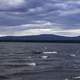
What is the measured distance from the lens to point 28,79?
1524 inches

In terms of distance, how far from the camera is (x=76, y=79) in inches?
1480

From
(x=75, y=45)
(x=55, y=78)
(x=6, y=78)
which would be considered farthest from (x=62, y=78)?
(x=75, y=45)

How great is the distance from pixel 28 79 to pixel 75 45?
138 m

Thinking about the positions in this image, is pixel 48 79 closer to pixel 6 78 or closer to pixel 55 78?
pixel 55 78

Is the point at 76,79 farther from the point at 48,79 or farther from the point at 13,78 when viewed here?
the point at 13,78

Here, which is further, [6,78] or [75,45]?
[75,45]

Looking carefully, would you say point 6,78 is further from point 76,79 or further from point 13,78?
point 76,79

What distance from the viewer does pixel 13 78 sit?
3919cm

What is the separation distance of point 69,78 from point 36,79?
11.7 ft

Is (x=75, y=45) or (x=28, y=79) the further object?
(x=75, y=45)

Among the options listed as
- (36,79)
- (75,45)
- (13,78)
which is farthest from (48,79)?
(75,45)

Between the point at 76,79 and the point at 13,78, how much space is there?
6316 mm

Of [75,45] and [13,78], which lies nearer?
[13,78]

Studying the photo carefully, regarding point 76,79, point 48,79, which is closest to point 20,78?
point 48,79
